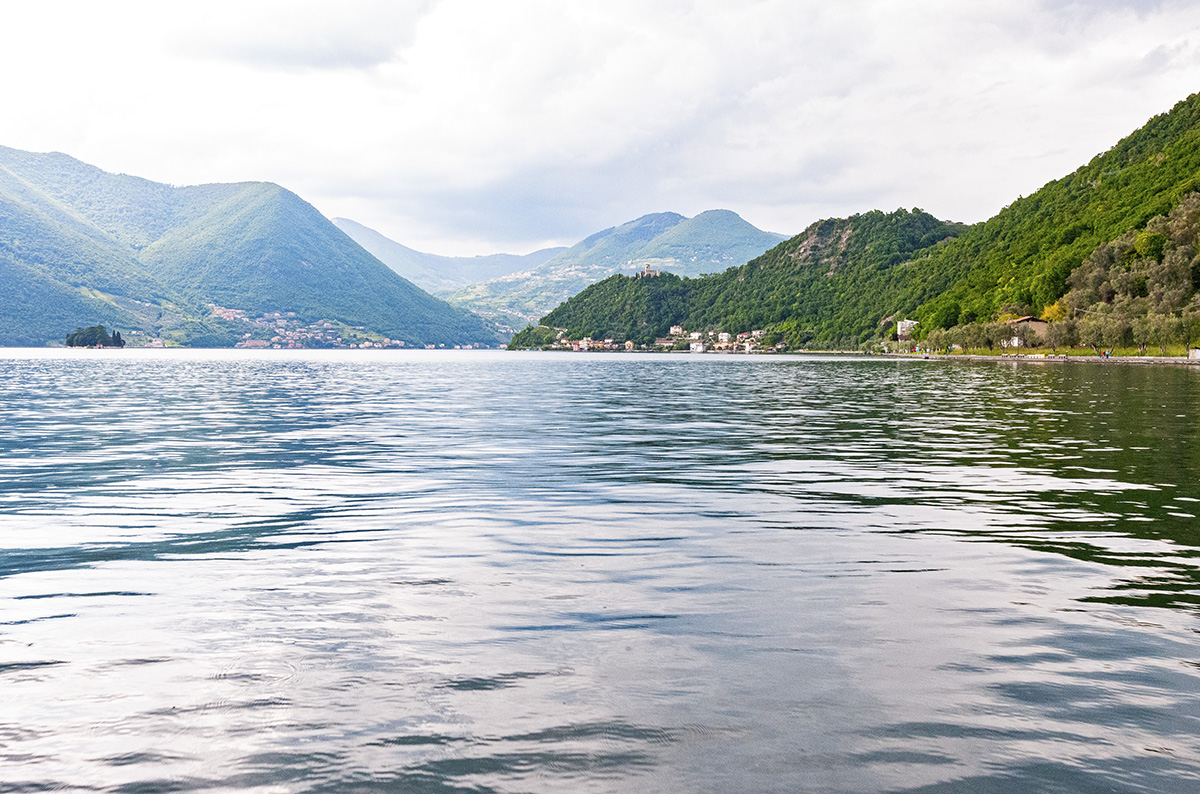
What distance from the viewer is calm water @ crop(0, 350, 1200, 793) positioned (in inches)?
253

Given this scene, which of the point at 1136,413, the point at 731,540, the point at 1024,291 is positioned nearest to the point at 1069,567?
the point at 731,540

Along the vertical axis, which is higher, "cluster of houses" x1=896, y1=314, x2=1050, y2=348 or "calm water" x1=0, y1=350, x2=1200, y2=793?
"cluster of houses" x1=896, y1=314, x2=1050, y2=348

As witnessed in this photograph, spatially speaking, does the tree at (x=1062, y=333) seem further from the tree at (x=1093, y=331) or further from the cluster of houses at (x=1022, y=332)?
the cluster of houses at (x=1022, y=332)

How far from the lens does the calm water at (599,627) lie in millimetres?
6430

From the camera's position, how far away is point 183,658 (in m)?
8.62

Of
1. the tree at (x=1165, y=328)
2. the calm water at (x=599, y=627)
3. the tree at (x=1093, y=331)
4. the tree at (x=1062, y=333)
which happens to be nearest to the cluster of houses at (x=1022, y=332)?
the tree at (x=1062, y=333)

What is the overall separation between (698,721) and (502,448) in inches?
861

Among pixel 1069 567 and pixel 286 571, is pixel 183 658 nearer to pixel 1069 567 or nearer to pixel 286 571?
pixel 286 571

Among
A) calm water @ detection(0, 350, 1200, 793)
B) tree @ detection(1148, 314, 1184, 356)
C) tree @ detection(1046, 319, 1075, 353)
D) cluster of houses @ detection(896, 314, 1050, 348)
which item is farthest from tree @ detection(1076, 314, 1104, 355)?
calm water @ detection(0, 350, 1200, 793)

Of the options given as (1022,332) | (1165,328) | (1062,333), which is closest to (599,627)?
(1165,328)

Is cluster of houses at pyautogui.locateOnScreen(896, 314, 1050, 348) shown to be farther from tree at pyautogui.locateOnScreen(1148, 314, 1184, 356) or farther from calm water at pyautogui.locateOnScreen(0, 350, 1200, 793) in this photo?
calm water at pyautogui.locateOnScreen(0, 350, 1200, 793)

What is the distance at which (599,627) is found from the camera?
9.59 m

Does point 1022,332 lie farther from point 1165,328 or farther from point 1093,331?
point 1165,328

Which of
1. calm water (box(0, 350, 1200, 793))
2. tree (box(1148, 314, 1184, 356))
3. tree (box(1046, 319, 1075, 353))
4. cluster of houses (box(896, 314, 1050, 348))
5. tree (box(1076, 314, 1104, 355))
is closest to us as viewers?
calm water (box(0, 350, 1200, 793))
